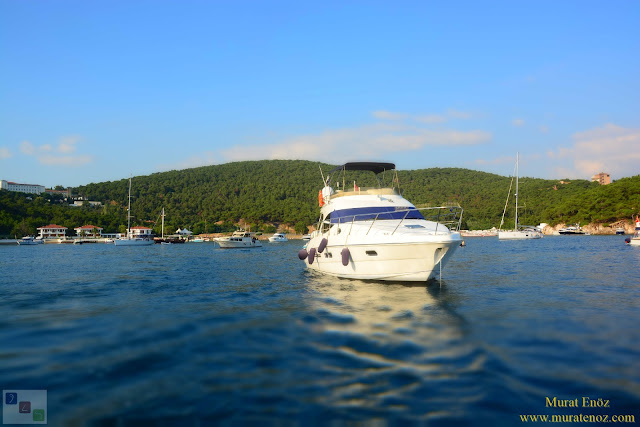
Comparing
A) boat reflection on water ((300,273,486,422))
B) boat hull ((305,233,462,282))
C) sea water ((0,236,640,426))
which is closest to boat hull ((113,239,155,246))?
sea water ((0,236,640,426))

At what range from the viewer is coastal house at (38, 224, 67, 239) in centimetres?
10112

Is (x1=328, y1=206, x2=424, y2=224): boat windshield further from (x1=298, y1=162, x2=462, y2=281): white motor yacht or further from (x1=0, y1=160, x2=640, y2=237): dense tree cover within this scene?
(x1=0, y1=160, x2=640, y2=237): dense tree cover

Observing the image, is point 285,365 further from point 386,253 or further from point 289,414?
point 386,253

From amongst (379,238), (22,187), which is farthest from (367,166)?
(22,187)

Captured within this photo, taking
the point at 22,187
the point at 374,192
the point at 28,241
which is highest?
the point at 22,187

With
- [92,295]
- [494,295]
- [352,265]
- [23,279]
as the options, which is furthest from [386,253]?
[23,279]

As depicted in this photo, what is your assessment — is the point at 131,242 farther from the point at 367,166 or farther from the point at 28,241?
the point at 367,166

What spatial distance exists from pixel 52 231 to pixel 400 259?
11534cm

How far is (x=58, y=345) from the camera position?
24.7 feet

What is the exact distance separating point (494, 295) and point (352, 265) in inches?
193

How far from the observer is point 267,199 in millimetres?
139500

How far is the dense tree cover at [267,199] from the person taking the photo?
348 feet

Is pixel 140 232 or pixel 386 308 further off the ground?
pixel 386 308

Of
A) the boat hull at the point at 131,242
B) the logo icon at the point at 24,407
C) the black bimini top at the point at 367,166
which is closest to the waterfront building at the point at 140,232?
the boat hull at the point at 131,242
